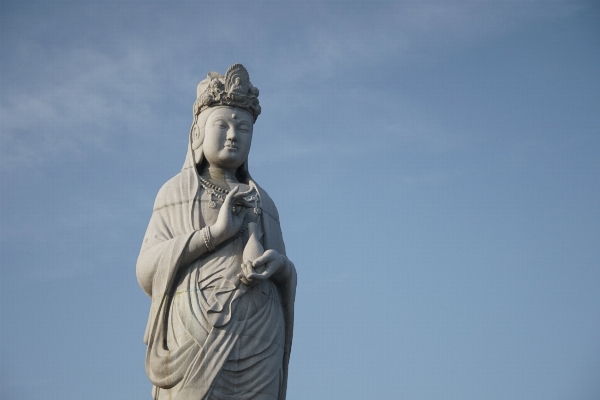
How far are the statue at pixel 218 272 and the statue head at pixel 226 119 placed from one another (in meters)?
0.01

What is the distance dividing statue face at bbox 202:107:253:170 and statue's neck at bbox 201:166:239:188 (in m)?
0.07

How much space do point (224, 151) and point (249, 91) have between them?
3.38ft

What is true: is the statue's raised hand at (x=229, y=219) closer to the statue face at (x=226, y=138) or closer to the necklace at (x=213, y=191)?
the necklace at (x=213, y=191)

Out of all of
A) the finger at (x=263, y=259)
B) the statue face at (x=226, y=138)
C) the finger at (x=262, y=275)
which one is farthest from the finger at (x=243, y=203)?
the finger at (x=262, y=275)

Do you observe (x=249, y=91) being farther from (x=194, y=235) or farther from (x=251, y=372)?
(x=251, y=372)

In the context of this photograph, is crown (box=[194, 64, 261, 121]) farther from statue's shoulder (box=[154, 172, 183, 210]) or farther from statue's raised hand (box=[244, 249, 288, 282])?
statue's raised hand (box=[244, 249, 288, 282])

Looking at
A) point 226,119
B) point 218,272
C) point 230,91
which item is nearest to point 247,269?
point 218,272

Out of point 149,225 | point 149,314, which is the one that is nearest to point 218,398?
point 149,314

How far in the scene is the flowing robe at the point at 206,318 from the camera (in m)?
11.7

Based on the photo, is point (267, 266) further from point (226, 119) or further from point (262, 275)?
point (226, 119)

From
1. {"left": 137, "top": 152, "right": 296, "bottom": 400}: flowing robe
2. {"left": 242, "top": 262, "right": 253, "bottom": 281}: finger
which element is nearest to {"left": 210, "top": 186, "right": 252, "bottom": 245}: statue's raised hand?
{"left": 137, "top": 152, "right": 296, "bottom": 400}: flowing robe

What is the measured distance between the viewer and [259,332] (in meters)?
12.1

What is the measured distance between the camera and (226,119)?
1338 cm

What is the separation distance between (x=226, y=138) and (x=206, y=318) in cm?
281
